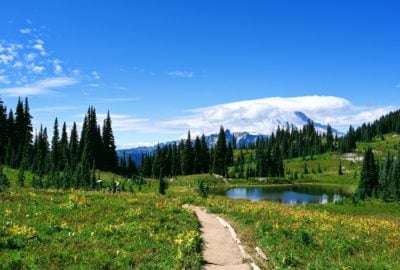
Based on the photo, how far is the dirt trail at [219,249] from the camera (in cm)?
1800

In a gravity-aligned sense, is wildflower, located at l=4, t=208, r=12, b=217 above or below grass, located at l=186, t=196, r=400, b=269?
above

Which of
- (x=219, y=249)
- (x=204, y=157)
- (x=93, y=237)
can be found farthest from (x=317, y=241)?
(x=204, y=157)

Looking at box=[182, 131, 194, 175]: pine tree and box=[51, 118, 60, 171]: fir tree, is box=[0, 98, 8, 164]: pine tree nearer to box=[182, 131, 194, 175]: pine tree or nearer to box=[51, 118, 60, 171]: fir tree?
box=[51, 118, 60, 171]: fir tree

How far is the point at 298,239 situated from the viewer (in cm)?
2273

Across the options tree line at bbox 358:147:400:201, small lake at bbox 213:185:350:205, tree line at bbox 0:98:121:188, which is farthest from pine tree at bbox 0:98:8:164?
tree line at bbox 358:147:400:201

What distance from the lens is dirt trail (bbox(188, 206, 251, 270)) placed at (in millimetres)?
18000

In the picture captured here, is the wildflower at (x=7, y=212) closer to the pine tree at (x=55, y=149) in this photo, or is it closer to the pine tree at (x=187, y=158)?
the pine tree at (x=55, y=149)

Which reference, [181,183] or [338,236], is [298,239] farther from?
[181,183]

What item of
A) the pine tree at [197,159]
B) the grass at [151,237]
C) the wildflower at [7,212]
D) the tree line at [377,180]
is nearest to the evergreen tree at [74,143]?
the pine tree at [197,159]

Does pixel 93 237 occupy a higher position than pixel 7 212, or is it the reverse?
pixel 7 212

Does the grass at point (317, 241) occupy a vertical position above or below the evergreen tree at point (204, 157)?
below

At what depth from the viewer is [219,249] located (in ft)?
68.6

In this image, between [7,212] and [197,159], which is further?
[197,159]

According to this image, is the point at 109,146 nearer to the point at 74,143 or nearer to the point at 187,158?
the point at 74,143
